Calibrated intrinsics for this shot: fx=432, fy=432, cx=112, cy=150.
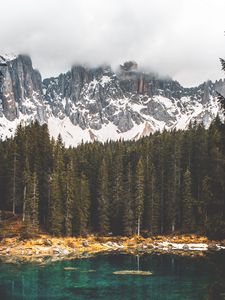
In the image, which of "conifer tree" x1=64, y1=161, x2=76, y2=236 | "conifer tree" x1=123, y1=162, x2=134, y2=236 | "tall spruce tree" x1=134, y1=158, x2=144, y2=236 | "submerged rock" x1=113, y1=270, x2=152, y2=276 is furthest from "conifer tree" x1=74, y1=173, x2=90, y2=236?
"submerged rock" x1=113, y1=270, x2=152, y2=276

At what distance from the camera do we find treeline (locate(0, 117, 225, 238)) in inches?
3059

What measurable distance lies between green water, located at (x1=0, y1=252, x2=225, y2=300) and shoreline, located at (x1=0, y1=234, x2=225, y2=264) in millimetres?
6134

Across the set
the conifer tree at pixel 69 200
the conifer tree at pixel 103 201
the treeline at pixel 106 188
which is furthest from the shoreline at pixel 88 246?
the conifer tree at pixel 103 201

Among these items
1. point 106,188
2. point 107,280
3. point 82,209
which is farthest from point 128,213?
point 107,280

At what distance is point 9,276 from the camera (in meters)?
44.9

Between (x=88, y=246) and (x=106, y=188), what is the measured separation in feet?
63.8

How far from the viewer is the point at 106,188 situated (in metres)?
87.3

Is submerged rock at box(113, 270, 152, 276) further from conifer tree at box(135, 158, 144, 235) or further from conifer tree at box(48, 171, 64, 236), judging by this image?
conifer tree at box(135, 158, 144, 235)

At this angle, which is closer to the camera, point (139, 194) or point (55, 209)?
point (55, 209)

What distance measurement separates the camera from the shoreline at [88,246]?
60781mm

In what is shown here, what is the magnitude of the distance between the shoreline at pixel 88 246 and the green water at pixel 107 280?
613 cm

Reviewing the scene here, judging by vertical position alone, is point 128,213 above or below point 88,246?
above

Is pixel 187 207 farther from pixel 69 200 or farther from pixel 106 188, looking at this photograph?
pixel 69 200

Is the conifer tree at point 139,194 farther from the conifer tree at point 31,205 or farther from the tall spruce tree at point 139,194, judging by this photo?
the conifer tree at point 31,205
